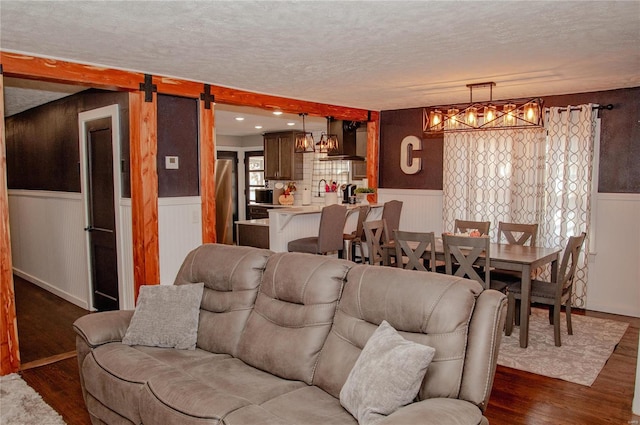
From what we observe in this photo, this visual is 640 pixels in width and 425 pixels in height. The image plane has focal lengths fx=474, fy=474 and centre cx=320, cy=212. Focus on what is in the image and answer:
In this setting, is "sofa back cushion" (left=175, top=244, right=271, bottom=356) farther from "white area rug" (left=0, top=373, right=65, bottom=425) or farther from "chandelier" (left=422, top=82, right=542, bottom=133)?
"chandelier" (left=422, top=82, right=542, bottom=133)

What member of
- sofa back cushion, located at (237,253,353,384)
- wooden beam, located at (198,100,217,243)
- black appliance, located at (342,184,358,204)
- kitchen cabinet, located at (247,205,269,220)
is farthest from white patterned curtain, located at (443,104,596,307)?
kitchen cabinet, located at (247,205,269,220)

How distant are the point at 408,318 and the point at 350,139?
583cm

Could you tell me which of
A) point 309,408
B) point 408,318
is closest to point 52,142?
point 309,408

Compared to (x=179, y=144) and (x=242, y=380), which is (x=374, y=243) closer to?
(x=179, y=144)

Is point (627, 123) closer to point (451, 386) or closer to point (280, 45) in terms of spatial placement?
point (280, 45)

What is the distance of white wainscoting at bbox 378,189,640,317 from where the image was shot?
5.18 metres

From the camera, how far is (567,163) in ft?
17.7

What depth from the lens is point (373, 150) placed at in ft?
23.7

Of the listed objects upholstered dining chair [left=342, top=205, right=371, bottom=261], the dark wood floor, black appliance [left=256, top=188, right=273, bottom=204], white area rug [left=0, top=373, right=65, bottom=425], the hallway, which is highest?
black appliance [left=256, top=188, right=273, bottom=204]

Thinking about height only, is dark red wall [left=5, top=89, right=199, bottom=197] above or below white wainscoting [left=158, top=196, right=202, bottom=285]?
above

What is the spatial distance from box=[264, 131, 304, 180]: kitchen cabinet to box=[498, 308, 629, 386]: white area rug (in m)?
5.72

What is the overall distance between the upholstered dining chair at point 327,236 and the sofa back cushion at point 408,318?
9.78ft

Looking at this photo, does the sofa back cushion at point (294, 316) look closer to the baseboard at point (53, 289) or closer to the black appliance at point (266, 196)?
the baseboard at point (53, 289)

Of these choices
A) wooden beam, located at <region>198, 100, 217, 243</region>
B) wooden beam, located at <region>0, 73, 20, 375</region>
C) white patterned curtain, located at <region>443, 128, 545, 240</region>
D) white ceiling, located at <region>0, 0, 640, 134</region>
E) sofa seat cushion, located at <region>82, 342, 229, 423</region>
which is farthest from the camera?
white patterned curtain, located at <region>443, 128, 545, 240</region>
